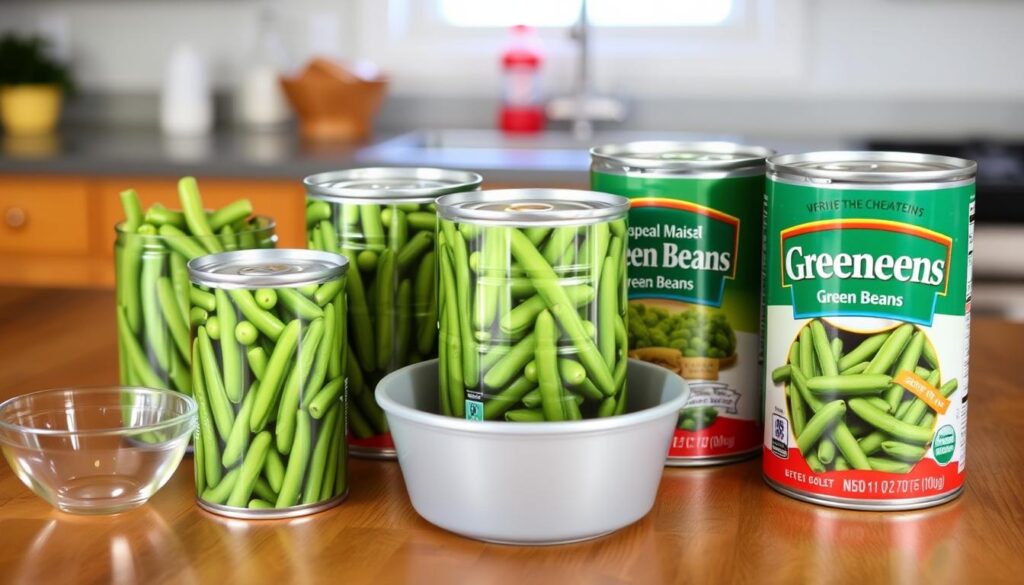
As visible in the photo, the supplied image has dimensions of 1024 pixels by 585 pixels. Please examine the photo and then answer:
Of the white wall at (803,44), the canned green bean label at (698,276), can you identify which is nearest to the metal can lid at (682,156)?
the canned green bean label at (698,276)

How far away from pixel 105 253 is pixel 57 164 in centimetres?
21

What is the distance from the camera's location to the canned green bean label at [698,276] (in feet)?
3.03

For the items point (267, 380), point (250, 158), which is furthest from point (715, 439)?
point (250, 158)

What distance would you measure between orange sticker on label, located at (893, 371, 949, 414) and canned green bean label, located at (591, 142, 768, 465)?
0.13 meters

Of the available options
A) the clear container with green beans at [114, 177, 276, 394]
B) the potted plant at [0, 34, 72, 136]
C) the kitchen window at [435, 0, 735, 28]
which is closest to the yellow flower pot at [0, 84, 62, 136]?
the potted plant at [0, 34, 72, 136]

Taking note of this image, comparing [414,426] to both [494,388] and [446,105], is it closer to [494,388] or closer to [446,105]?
[494,388]

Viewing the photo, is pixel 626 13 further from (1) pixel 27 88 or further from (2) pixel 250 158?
(1) pixel 27 88

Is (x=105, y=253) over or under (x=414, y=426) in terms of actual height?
under

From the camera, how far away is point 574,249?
818mm

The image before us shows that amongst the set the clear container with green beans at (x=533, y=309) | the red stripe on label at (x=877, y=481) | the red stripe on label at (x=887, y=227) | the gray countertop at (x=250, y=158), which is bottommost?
the red stripe on label at (x=877, y=481)

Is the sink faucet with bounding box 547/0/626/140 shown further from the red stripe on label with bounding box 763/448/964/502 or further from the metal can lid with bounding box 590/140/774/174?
the red stripe on label with bounding box 763/448/964/502

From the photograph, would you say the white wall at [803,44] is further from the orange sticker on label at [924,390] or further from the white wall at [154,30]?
the orange sticker on label at [924,390]

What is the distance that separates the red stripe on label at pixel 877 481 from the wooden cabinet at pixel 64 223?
2013 millimetres

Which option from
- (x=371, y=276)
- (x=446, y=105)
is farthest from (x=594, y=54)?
(x=371, y=276)
